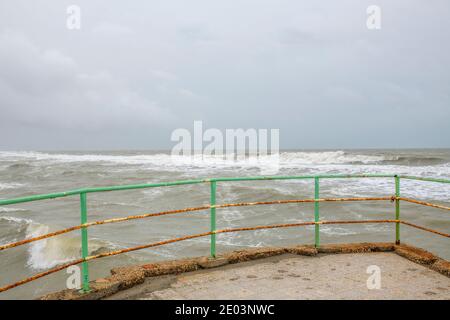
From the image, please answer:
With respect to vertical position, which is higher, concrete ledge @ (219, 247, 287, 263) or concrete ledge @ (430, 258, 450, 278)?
concrete ledge @ (219, 247, 287, 263)

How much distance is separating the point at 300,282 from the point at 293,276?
185 millimetres

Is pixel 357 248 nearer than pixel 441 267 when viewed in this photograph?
No

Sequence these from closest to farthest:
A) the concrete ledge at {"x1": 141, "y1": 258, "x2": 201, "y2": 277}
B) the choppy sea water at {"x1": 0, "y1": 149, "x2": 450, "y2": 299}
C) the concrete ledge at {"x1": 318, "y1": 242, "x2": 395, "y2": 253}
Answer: the concrete ledge at {"x1": 141, "y1": 258, "x2": 201, "y2": 277} < the concrete ledge at {"x1": 318, "y1": 242, "x2": 395, "y2": 253} < the choppy sea water at {"x1": 0, "y1": 149, "x2": 450, "y2": 299}

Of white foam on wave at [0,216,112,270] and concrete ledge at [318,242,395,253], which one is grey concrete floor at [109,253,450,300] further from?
white foam on wave at [0,216,112,270]

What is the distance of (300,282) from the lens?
3793 mm

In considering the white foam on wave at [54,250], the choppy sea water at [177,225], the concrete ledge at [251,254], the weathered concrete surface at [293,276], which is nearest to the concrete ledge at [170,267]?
the weathered concrete surface at [293,276]

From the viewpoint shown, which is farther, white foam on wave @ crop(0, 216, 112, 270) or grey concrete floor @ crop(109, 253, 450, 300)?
white foam on wave @ crop(0, 216, 112, 270)

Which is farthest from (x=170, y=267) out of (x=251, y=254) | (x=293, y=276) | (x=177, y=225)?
(x=177, y=225)

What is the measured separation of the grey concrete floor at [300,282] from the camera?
3.48 m

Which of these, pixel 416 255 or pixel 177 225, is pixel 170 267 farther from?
pixel 177 225

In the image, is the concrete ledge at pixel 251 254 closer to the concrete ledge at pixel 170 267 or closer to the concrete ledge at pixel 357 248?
the concrete ledge at pixel 170 267

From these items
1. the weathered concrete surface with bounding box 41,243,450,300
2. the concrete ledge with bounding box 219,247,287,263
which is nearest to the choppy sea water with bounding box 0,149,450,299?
the weathered concrete surface with bounding box 41,243,450,300

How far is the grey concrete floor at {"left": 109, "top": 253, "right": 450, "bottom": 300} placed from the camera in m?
3.48
